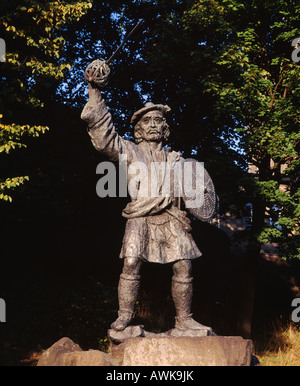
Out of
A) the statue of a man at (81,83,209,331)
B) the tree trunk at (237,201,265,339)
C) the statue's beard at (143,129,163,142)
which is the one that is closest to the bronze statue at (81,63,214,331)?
the statue of a man at (81,83,209,331)

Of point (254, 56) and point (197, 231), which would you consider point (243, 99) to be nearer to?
point (254, 56)

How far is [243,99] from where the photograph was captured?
7961 mm

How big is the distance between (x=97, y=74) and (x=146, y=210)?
1393 millimetres

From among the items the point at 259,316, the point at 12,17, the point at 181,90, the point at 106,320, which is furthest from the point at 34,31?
the point at 259,316

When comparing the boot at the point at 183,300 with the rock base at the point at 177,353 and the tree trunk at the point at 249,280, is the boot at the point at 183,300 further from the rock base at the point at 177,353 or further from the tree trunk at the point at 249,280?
the tree trunk at the point at 249,280

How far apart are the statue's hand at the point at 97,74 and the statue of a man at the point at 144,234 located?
0.20 feet

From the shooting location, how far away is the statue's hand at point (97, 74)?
3979 mm

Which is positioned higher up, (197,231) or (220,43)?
(220,43)

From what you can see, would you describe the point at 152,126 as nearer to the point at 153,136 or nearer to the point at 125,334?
the point at 153,136

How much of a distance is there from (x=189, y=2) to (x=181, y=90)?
183cm

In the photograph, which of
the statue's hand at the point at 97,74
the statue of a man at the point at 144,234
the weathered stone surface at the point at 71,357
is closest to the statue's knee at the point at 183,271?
the statue of a man at the point at 144,234

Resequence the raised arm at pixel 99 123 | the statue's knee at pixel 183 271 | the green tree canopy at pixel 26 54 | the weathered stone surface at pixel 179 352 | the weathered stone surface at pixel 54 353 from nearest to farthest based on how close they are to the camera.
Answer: the weathered stone surface at pixel 179 352
the weathered stone surface at pixel 54 353
the raised arm at pixel 99 123
the statue's knee at pixel 183 271
the green tree canopy at pixel 26 54

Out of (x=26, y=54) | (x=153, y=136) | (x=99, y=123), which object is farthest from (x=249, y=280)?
(x=26, y=54)

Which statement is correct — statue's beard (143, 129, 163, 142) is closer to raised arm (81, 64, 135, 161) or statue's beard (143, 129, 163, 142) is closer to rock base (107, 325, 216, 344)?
raised arm (81, 64, 135, 161)
